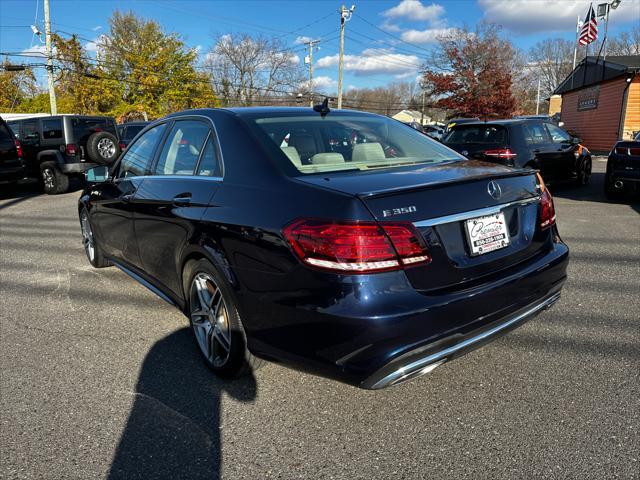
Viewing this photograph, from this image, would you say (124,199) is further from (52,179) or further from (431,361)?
(52,179)

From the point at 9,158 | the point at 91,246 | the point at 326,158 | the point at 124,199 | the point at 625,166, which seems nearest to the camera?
the point at 326,158

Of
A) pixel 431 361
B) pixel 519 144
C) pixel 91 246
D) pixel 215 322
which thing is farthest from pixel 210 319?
pixel 519 144

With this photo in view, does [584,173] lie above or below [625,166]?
below

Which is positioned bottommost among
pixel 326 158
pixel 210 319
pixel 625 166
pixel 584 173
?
pixel 210 319

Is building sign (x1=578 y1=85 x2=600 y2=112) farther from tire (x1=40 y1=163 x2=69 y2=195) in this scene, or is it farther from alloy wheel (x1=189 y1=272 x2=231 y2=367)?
alloy wheel (x1=189 y1=272 x2=231 y2=367)

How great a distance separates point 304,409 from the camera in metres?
2.63

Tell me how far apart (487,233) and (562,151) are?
8712 mm

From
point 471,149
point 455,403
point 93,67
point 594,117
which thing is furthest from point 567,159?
point 93,67

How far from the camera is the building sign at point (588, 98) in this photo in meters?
24.7

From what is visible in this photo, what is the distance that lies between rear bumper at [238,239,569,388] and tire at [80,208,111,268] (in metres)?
3.26

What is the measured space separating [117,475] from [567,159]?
34.0ft

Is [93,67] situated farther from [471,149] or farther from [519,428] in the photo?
[519,428]

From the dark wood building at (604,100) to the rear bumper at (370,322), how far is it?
72.2 ft

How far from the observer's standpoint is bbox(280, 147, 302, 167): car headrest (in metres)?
2.68
